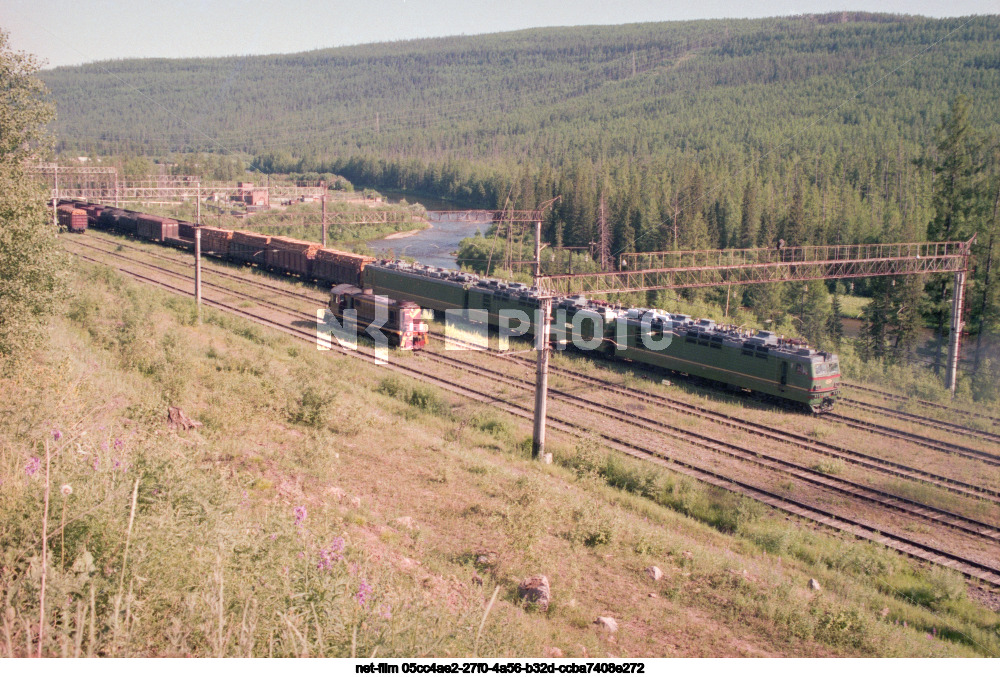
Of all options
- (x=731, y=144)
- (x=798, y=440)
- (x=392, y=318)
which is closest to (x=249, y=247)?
(x=392, y=318)

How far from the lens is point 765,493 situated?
19.6 meters

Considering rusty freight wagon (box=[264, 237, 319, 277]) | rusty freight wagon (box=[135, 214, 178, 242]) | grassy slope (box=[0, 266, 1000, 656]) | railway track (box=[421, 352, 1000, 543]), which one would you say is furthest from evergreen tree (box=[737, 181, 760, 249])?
grassy slope (box=[0, 266, 1000, 656])

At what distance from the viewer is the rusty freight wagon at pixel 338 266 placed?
145 feet

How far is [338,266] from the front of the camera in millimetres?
45188

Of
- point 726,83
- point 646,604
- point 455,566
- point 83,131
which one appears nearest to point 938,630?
point 646,604

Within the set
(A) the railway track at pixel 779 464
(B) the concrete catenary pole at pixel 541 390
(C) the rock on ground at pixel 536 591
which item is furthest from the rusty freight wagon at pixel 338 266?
(C) the rock on ground at pixel 536 591

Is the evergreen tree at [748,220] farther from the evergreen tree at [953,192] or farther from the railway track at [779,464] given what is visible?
the railway track at [779,464]

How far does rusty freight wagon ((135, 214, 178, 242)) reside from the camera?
57.3m

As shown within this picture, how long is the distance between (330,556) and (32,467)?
341 centimetres

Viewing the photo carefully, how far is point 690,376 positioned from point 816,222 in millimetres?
44863

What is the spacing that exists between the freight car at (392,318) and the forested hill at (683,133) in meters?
28.1

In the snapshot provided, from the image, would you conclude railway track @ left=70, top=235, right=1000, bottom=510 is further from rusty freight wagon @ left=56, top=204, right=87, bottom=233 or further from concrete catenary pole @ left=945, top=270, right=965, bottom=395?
rusty freight wagon @ left=56, top=204, right=87, bottom=233

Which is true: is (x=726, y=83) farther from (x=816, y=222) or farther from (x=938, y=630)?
(x=938, y=630)

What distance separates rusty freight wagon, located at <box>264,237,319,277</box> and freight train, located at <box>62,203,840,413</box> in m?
0.07
